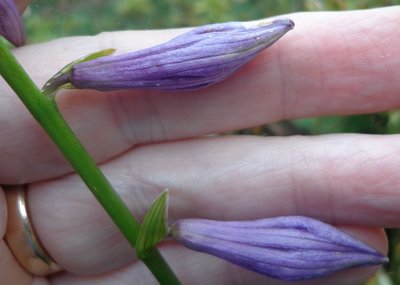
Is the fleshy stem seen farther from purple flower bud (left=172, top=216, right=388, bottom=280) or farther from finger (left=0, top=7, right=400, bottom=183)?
finger (left=0, top=7, right=400, bottom=183)

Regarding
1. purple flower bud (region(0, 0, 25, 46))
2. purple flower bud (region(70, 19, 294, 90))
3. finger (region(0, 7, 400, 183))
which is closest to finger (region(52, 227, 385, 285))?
finger (region(0, 7, 400, 183))

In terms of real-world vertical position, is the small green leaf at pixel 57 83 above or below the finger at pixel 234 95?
above

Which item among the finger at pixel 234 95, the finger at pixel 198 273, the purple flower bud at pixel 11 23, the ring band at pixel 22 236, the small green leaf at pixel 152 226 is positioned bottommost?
the finger at pixel 198 273

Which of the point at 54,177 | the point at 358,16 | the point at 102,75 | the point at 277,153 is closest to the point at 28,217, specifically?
the point at 54,177

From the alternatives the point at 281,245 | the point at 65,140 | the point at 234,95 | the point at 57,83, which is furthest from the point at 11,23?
the point at 281,245

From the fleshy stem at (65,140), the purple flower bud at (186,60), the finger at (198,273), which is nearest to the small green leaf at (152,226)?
the fleshy stem at (65,140)

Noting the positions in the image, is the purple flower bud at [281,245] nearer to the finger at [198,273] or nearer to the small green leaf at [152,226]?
the small green leaf at [152,226]

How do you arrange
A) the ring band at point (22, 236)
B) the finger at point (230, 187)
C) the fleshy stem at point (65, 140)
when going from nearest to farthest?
the fleshy stem at point (65, 140)
the finger at point (230, 187)
the ring band at point (22, 236)
